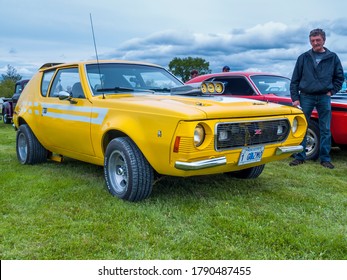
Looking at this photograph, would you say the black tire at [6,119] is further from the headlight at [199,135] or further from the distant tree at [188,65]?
the distant tree at [188,65]

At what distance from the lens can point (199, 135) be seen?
11.8 ft

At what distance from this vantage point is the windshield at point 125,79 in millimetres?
4801

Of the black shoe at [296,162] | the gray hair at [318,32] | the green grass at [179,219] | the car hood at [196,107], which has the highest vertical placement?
the gray hair at [318,32]

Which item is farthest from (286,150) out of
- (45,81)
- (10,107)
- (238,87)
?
(10,107)

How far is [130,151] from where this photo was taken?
12.9ft

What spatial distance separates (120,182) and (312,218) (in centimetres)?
195

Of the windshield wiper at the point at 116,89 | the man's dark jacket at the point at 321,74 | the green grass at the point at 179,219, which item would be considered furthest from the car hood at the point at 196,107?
the man's dark jacket at the point at 321,74

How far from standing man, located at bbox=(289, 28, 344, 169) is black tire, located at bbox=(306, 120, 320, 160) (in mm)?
285

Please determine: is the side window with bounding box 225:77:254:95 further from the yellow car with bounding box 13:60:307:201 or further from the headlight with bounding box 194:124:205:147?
the headlight with bounding box 194:124:205:147

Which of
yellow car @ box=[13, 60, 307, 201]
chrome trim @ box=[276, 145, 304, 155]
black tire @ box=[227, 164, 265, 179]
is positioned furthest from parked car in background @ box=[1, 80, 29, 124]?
chrome trim @ box=[276, 145, 304, 155]

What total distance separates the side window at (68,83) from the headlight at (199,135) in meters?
1.80

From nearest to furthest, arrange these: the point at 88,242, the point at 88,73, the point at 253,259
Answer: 1. the point at 253,259
2. the point at 88,242
3. the point at 88,73

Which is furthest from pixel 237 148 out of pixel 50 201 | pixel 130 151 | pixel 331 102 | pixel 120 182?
pixel 331 102

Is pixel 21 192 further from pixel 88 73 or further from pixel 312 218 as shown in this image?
pixel 312 218
